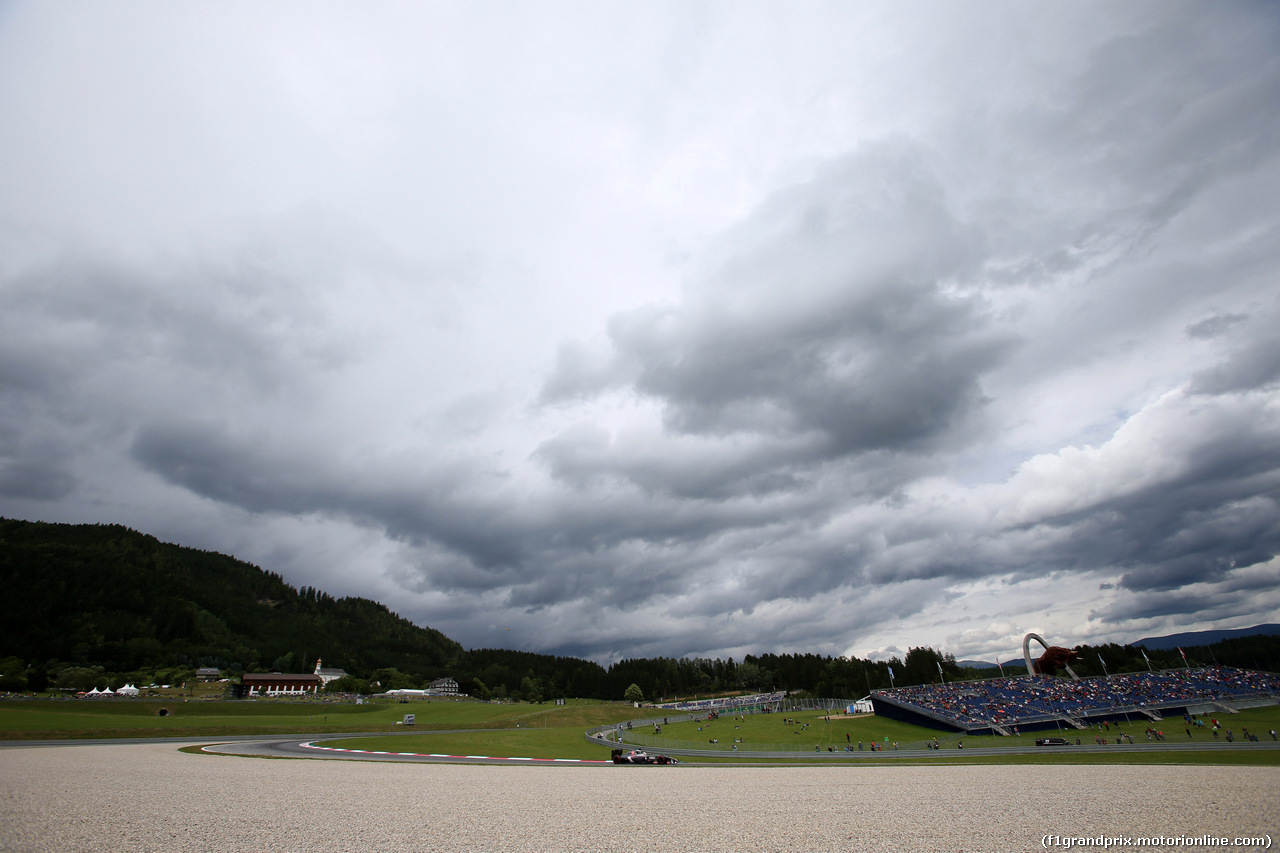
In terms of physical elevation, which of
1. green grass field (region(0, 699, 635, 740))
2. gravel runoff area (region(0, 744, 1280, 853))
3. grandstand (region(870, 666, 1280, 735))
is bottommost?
grandstand (region(870, 666, 1280, 735))

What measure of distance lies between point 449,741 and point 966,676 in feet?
587

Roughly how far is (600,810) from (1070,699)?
83928mm

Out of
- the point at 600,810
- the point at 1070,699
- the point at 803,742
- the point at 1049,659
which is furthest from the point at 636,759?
the point at 1049,659

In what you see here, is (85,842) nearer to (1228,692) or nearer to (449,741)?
(449,741)

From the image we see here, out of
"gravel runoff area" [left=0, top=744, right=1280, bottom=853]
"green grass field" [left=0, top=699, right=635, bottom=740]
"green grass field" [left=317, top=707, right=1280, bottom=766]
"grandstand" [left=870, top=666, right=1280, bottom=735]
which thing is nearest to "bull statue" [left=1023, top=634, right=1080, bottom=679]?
"grandstand" [left=870, top=666, right=1280, bottom=735]

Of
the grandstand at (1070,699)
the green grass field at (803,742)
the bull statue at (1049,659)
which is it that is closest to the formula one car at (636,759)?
the green grass field at (803,742)

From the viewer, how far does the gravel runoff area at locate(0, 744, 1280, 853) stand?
13.8 m

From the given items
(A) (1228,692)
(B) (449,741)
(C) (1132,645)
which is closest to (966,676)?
(C) (1132,645)

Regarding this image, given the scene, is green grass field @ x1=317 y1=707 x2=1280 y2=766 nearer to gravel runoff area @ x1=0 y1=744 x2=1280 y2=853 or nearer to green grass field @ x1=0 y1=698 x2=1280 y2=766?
green grass field @ x1=0 y1=698 x2=1280 y2=766

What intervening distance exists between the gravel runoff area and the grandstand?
45115 mm

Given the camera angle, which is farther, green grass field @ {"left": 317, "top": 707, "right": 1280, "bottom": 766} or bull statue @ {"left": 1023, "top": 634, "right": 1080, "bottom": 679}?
bull statue @ {"left": 1023, "top": 634, "right": 1080, "bottom": 679}

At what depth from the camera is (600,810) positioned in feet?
60.3

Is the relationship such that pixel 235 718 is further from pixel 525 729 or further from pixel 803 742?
pixel 803 742

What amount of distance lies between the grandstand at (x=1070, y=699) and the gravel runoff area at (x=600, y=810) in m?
45.1
